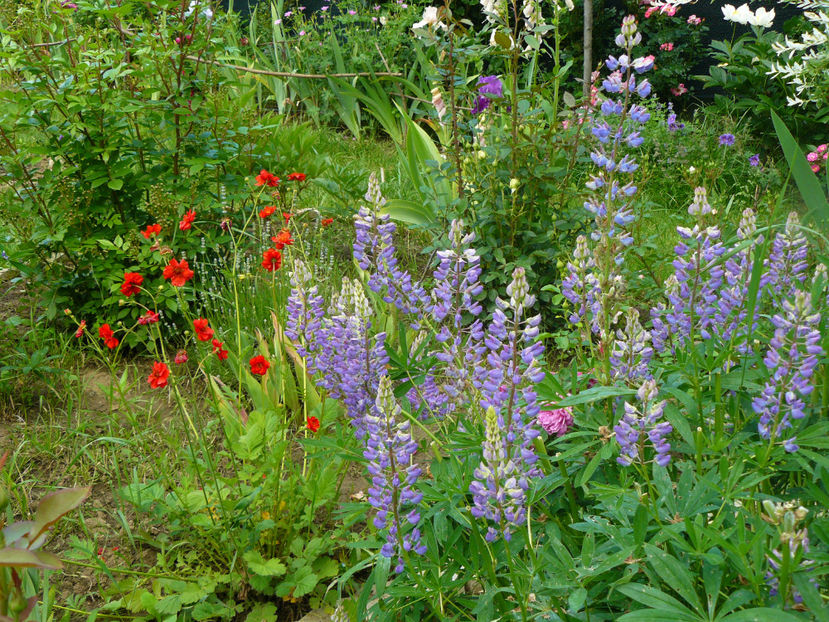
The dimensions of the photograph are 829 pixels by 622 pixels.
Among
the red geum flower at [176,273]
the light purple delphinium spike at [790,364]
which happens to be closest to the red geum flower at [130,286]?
the red geum flower at [176,273]

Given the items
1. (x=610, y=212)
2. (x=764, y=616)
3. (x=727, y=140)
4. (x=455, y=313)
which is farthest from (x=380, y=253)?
(x=727, y=140)

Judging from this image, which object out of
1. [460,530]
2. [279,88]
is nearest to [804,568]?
[460,530]

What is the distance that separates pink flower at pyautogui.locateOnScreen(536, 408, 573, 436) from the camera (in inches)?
60.3

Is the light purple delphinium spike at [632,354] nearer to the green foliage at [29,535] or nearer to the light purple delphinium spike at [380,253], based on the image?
the light purple delphinium spike at [380,253]

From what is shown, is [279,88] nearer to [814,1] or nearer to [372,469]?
[814,1]

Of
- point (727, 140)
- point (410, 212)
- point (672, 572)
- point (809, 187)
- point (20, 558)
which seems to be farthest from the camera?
point (727, 140)

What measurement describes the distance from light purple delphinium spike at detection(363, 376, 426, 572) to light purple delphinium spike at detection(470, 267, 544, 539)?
131 mm

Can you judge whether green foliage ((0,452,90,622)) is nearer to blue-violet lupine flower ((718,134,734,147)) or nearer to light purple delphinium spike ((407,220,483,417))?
light purple delphinium spike ((407,220,483,417))

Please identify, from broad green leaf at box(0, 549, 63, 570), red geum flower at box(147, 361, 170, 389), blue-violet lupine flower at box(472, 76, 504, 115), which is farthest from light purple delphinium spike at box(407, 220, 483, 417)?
blue-violet lupine flower at box(472, 76, 504, 115)

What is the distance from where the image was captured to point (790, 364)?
118 cm

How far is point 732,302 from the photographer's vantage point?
4.86 ft

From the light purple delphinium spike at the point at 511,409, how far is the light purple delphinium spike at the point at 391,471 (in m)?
0.13

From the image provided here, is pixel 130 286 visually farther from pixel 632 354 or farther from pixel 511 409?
pixel 632 354

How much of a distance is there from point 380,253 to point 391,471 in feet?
1.66
